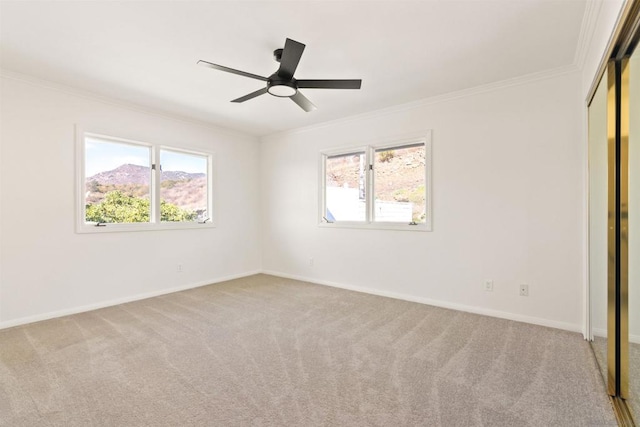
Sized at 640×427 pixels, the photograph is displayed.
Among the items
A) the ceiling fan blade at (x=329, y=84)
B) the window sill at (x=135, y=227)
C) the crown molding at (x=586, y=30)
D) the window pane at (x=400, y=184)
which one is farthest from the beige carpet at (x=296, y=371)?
the crown molding at (x=586, y=30)

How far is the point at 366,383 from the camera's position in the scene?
81.0 inches

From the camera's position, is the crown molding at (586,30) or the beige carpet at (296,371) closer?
the beige carpet at (296,371)

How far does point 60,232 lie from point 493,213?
4.84 m

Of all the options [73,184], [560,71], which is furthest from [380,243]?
[73,184]

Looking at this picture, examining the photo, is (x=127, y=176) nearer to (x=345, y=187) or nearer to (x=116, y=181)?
(x=116, y=181)

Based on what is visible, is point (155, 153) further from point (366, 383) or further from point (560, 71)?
point (560, 71)

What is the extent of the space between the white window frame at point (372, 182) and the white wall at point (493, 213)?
0.25 feet

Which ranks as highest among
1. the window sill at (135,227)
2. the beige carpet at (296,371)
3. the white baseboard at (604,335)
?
the window sill at (135,227)

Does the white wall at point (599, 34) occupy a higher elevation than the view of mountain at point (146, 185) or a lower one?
higher

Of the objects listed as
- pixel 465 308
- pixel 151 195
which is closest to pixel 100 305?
pixel 151 195

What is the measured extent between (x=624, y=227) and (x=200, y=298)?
13.8 ft

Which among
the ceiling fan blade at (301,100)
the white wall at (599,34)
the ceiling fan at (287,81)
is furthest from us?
the ceiling fan blade at (301,100)

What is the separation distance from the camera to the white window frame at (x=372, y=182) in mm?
3844

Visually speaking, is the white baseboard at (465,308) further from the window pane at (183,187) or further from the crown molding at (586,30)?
the crown molding at (586,30)
